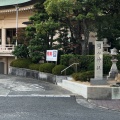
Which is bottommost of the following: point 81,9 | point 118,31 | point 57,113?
point 57,113

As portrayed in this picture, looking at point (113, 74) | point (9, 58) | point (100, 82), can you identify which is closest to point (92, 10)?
point (113, 74)

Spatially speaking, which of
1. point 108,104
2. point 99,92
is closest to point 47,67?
point 99,92

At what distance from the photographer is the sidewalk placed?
1148 centimetres

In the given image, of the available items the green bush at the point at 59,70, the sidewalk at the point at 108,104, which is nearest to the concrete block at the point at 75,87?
the sidewalk at the point at 108,104

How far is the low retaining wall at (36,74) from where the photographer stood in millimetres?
18234

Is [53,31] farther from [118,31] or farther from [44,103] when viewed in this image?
[44,103]

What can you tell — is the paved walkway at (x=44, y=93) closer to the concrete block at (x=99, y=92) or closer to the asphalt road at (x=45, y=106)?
the asphalt road at (x=45, y=106)

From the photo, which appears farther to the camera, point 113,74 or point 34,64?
point 34,64

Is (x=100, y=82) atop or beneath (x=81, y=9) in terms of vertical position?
Answer: beneath

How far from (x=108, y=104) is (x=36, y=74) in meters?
9.28

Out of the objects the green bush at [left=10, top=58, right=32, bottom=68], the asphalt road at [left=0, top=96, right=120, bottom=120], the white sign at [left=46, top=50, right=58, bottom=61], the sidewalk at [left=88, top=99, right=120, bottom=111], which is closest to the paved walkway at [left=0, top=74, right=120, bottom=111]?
the sidewalk at [left=88, top=99, right=120, bottom=111]

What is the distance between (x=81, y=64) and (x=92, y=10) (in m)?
3.21

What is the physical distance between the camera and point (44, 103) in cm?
1210

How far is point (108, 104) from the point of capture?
12.1 meters
